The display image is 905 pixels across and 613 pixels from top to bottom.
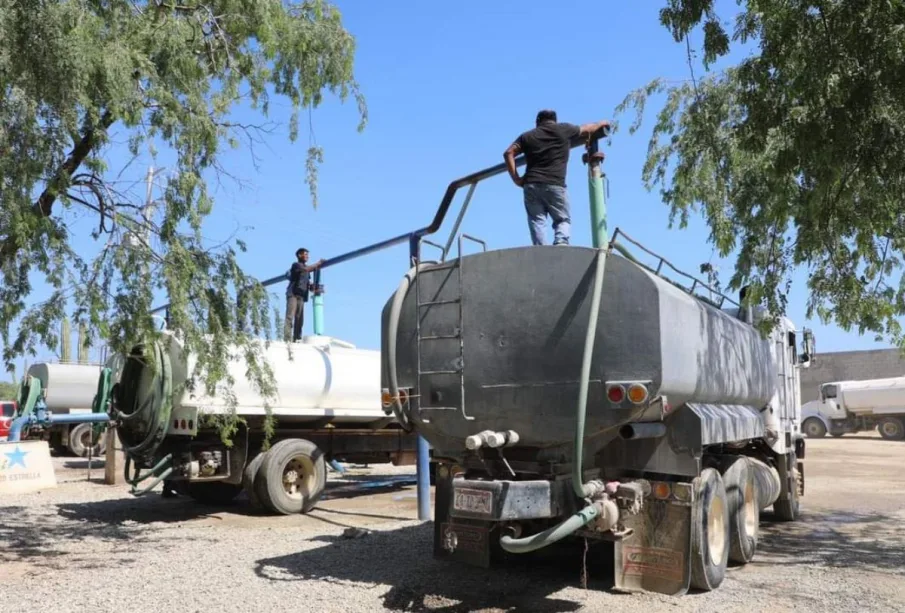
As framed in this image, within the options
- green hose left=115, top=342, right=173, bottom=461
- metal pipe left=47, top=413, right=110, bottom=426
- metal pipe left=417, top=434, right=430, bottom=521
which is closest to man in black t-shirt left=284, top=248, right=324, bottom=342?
green hose left=115, top=342, right=173, bottom=461

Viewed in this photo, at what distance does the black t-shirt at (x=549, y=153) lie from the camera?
23.9 ft

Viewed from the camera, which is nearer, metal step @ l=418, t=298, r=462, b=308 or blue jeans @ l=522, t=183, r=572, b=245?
metal step @ l=418, t=298, r=462, b=308

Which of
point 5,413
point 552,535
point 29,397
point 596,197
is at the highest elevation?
point 596,197

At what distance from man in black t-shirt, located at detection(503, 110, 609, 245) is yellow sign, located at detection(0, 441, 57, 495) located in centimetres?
1188

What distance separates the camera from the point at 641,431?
20.2 ft

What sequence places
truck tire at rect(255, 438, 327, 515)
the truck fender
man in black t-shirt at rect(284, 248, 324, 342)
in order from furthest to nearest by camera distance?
the truck fender → man in black t-shirt at rect(284, 248, 324, 342) → truck tire at rect(255, 438, 327, 515)

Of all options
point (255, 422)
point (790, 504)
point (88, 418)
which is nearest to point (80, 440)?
point (88, 418)

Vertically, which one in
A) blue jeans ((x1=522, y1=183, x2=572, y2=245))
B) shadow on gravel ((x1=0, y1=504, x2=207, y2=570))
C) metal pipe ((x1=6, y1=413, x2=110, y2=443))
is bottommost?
shadow on gravel ((x1=0, y1=504, x2=207, y2=570))

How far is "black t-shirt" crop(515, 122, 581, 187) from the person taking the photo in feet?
23.9

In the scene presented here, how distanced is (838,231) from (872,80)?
6.50 ft

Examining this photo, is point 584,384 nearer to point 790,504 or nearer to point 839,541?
point 839,541

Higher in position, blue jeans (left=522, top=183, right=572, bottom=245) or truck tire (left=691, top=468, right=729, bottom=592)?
blue jeans (left=522, top=183, right=572, bottom=245)

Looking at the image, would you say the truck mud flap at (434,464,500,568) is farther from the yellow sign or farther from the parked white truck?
the parked white truck

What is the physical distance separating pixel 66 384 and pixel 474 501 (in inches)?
861
